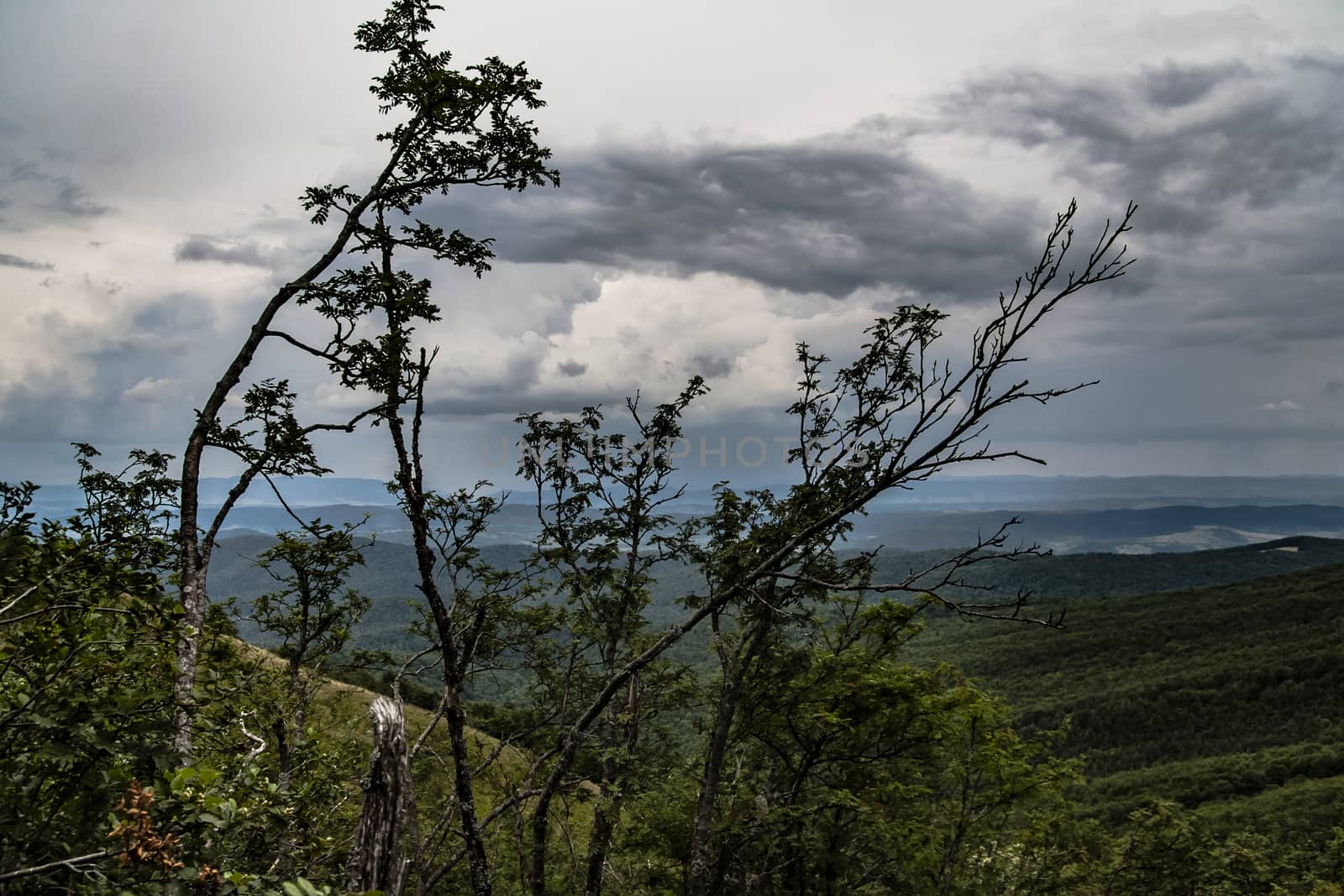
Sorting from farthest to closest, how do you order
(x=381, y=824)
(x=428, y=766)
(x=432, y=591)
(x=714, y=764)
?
(x=428, y=766)
(x=714, y=764)
(x=432, y=591)
(x=381, y=824)

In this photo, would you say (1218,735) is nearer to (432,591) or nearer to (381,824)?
(432,591)

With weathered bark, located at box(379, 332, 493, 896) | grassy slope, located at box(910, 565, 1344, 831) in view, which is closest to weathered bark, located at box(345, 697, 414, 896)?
weathered bark, located at box(379, 332, 493, 896)

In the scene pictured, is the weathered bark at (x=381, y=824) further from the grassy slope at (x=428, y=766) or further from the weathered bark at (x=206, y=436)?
the grassy slope at (x=428, y=766)

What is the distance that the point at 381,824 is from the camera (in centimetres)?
477

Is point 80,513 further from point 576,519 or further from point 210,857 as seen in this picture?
point 576,519

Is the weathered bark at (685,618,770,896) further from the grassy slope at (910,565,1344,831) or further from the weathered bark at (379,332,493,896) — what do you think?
the grassy slope at (910,565,1344,831)

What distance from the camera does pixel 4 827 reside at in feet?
13.5

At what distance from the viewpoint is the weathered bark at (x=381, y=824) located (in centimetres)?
473

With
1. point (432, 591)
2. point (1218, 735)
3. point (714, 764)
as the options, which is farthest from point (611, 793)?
point (1218, 735)


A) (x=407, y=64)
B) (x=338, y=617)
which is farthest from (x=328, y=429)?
(x=338, y=617)

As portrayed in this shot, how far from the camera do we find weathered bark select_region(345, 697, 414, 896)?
4727mm

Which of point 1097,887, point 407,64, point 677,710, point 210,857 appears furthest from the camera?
point 1097,887

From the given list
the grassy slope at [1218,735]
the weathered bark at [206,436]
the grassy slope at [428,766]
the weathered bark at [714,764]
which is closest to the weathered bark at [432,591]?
the weathered bark at [206,436]

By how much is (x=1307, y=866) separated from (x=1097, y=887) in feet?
107
